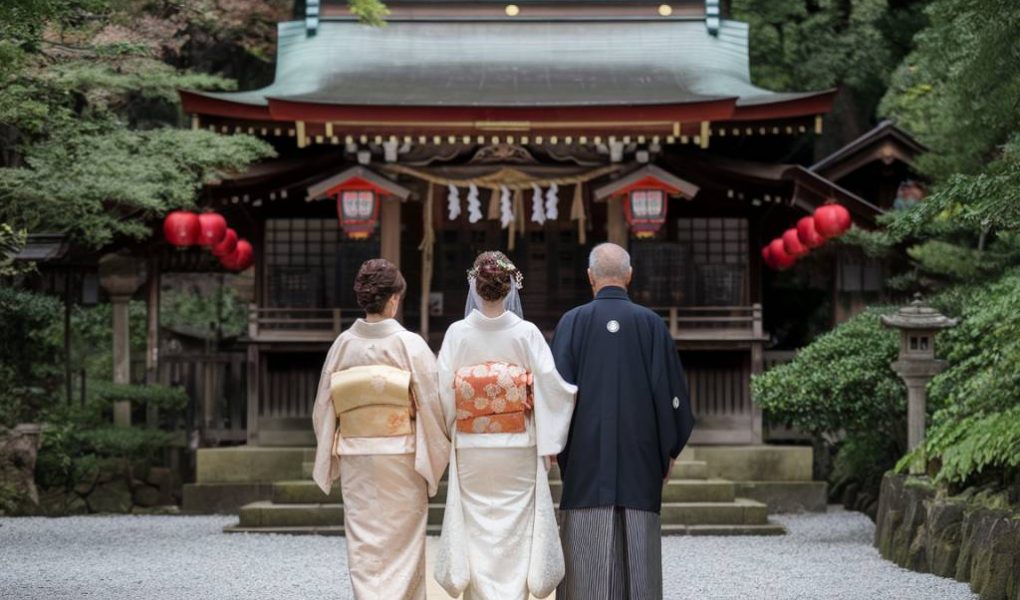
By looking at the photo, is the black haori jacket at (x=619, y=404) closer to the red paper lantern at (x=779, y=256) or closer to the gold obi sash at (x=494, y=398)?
the gold obi sash at (x=494, y=398)

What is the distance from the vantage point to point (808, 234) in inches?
654

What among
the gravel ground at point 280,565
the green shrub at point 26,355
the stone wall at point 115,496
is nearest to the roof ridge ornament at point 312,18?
the green shrub at point 26,355

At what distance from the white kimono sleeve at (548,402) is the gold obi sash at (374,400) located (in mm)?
650

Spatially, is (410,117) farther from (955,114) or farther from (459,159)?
(955,114)

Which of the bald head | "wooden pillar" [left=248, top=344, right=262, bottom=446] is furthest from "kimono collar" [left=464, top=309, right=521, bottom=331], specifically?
"wooden pillar" [left=248, top=344, right=262, bottom=446]

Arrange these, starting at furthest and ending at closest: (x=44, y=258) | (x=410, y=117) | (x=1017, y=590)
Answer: (x=44, y=258) < (x=410, y=117) < (x=1017, y=590)

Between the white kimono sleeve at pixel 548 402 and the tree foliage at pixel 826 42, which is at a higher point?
the tree foliage at pixel 826 42

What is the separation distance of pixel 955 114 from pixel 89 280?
10040 millimetres

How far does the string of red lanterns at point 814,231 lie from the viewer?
1617cm

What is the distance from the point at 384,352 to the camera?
772cm

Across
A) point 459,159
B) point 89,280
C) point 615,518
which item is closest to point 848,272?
point 459,159

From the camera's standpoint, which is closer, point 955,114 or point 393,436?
point 393,436

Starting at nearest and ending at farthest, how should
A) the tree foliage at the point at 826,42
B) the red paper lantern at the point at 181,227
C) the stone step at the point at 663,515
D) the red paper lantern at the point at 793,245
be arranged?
the stone step at the point at 663,515
the red paper lantern at the point at 181,227
the red paper lantern at the point at 793,245
the tree foliage at the point at 826,42

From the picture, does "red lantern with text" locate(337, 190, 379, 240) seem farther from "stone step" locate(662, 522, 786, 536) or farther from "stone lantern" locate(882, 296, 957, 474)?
"stone lantern" locate(882, 296, 957, 474)
